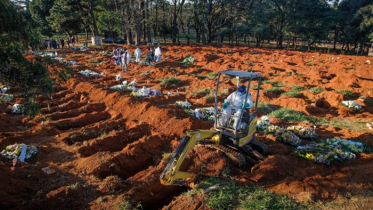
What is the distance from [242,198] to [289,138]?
3.74 metres

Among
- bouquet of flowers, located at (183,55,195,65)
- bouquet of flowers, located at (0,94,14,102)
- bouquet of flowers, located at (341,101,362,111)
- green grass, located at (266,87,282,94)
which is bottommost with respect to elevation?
bouquet of flowers, located at (341,101,362,111)

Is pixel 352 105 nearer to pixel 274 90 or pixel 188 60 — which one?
pixel 274 90

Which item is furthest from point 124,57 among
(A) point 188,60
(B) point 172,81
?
(A) point 188,60

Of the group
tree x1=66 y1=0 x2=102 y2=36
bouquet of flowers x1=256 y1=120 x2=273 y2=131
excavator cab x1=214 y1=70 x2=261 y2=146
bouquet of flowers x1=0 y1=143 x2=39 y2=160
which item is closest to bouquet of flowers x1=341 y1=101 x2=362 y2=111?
bouquet of flowers x1=256 y1=120 x2=273 y2=131

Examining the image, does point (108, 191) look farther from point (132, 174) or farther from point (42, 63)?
point (42, 63)

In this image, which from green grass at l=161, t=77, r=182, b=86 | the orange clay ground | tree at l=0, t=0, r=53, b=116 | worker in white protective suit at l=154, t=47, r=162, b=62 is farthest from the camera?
worker in white protective suit at l=154, t=47, r=162, b=62

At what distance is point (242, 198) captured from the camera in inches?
184

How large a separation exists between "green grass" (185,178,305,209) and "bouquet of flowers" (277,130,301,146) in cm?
316

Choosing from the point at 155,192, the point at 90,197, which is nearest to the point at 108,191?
the point at 90,197

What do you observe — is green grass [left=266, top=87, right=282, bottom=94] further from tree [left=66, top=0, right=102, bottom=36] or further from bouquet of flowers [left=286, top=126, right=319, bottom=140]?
tree [left=66, top=0, right=102, bottom=36]

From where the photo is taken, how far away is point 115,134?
7.78m

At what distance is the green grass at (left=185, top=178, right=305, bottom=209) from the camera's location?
4.39m

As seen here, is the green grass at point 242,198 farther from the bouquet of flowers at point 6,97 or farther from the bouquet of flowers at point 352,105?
the bouquet of flowers at point 6,97

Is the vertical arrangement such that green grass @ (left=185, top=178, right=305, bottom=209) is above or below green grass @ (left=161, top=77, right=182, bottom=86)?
below
